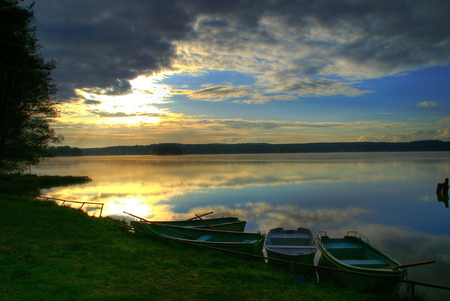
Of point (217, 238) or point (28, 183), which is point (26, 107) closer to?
point (28, 183)

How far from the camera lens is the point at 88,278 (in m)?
8.06

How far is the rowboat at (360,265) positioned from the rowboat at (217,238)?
9.72 ft

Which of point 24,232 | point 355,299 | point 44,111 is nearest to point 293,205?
point 355,299

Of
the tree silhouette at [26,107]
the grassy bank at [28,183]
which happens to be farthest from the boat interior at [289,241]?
the grassy bank at [28,183]

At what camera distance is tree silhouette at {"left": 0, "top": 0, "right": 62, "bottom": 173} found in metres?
22.3

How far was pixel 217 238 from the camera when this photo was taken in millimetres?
14773

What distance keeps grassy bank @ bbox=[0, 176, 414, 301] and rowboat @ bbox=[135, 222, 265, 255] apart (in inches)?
25.6

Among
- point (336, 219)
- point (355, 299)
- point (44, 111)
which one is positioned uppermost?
Result: point (44, 111)

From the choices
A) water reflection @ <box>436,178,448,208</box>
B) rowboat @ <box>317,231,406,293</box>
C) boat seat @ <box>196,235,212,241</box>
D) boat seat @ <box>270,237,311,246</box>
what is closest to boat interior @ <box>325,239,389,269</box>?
rowboat @ <box>317,231,406,293</box>

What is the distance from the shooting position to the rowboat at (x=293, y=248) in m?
11.3

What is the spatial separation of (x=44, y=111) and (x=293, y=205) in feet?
88.7

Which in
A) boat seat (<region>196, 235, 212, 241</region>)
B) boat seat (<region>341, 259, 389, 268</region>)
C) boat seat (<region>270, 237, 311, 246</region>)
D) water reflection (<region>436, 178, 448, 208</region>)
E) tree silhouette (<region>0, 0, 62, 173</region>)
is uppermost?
tree silhouette (<region>0, 0, 62, 173</region>)

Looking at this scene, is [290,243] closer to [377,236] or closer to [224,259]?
[224,259]

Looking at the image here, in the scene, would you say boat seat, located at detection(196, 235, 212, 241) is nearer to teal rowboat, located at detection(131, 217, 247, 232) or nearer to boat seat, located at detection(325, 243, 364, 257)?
teal rowboat, located at detection(131, 217, 247, 232)
